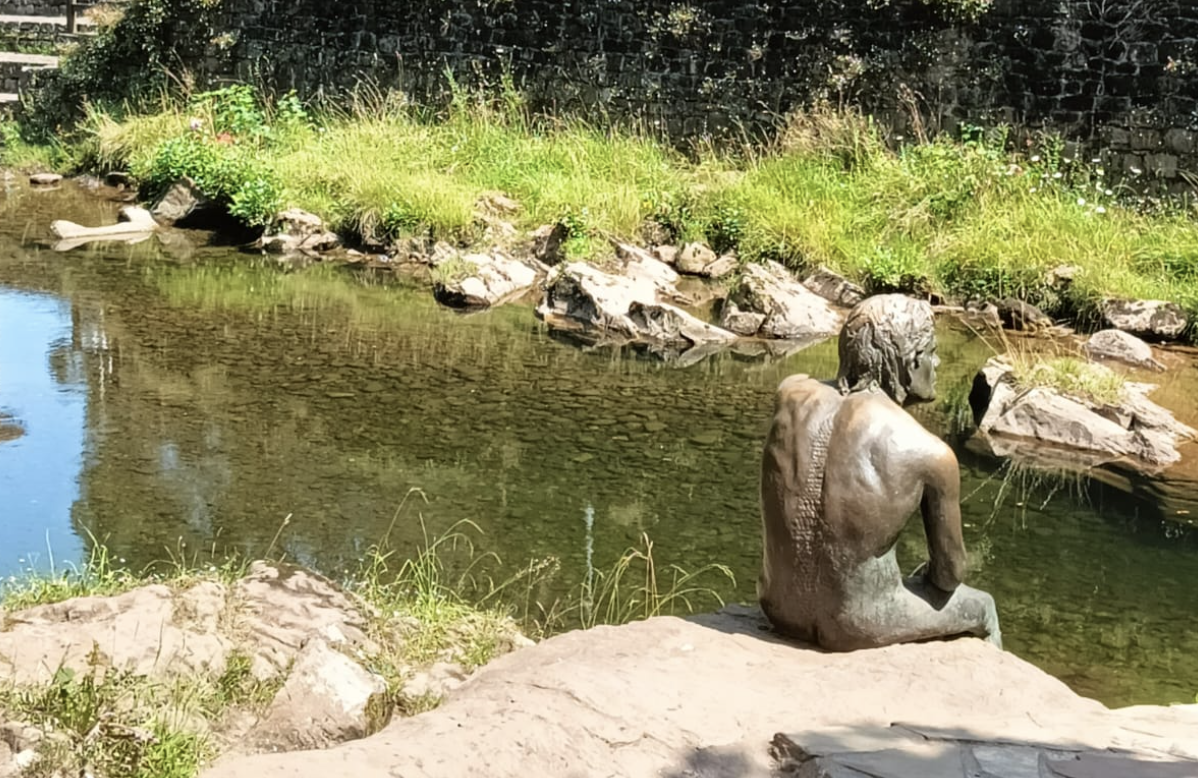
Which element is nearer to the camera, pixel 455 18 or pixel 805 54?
pixel 805 54

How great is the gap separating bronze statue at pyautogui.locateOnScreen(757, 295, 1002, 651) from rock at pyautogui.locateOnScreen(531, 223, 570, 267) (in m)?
8.08

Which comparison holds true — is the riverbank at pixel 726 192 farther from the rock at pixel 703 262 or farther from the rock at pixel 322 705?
the rock at pixel 322 705

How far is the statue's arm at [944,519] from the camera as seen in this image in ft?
13.0

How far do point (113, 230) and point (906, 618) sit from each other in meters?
10.8

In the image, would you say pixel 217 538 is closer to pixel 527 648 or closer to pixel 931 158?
pixel 527 648

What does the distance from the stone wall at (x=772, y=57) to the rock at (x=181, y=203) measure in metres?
3.50

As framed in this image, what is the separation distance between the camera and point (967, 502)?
705cm

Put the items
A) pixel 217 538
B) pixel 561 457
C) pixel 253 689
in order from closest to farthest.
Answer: pixel 253 689, pixel 217 538, pixel 561 457

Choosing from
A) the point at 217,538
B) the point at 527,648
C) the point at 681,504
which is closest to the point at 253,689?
the point at 527,648

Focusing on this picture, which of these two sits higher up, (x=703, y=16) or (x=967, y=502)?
(x=703, y=16)

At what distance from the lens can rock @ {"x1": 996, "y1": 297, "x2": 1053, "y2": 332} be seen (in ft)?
35.2

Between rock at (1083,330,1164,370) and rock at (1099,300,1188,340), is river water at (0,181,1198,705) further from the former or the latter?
rock at (1099,300,1188,340)

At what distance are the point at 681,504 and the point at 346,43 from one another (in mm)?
11526

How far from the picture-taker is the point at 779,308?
1046 cm
